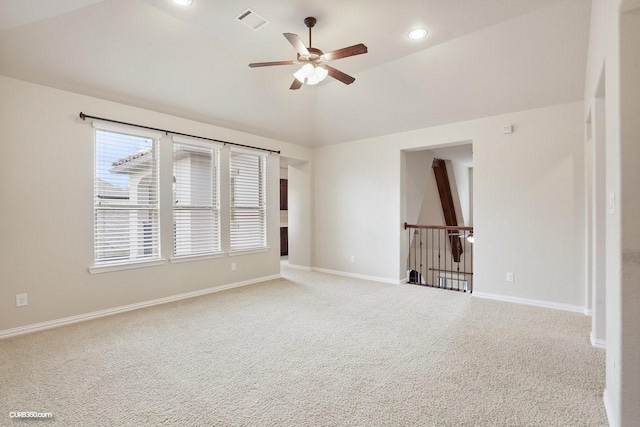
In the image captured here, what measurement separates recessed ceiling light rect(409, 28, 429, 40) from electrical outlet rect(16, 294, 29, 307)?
4985 mm

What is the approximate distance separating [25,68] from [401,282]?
5595 mm

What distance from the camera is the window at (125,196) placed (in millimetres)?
3850

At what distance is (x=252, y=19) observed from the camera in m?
3.38

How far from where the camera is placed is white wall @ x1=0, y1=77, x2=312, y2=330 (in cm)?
323

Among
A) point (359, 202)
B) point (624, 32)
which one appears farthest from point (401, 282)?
point (624, 32)

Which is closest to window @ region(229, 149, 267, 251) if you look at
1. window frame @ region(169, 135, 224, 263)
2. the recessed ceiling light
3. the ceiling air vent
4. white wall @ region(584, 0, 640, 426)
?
window frame @ region(169, 135, 224, 263)

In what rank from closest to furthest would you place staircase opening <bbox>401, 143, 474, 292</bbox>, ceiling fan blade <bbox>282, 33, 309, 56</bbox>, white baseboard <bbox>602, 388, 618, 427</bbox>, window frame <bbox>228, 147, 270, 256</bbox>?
white baseboard <bbox>602, 388, 618, 427</bbox>
ceiling fan blade <bbox>282, 33, 309, 56</bbox>
window frame <bbox>228, 147, 270, 256</bbox>
staircase opening <bbox>401, 143, 474, 292</bbox>

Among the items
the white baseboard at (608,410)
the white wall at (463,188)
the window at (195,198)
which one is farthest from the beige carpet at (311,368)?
the white wall at (463,188)

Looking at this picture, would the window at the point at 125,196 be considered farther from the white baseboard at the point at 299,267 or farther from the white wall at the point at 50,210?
the white baseboard at the point at 299,267

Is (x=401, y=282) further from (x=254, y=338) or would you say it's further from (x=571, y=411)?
(x=571, y=411)

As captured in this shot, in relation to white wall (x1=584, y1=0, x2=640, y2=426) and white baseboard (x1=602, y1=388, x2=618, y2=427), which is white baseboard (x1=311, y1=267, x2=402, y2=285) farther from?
white wall (x1=584, y1=0, x2=640, y2=426)

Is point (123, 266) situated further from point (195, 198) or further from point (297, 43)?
point (297, 43)

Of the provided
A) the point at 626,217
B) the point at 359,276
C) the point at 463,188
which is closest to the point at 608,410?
the point at 626,217

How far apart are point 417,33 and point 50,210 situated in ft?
14.6
